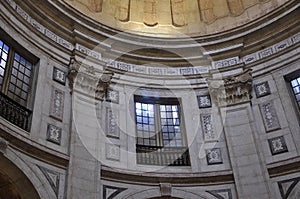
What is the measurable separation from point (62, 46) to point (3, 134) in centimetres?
450

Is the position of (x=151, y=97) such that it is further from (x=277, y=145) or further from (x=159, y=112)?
(x=277, y=145)

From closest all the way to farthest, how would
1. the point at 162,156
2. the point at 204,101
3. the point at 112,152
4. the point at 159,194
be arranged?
the point at 159,194, the point at 112,152, the point at 162,156, the point at 204,101

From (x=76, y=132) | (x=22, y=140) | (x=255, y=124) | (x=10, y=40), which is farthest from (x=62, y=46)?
(x=255, y=124)

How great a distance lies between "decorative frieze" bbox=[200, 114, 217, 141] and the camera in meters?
13.4

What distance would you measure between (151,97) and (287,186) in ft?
18.0

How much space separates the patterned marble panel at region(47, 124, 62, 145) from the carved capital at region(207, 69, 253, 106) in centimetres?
563

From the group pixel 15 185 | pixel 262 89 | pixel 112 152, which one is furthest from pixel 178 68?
pixel 15 185

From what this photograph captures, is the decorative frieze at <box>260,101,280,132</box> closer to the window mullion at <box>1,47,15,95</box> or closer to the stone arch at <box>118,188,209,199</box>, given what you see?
the stone arch at <box>118,188,209,199</box>

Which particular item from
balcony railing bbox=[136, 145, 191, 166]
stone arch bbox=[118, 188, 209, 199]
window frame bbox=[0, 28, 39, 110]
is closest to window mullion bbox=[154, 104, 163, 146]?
balcony railing bbox=[136, 145, 191, 166]

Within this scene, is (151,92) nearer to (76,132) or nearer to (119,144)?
(119,144)

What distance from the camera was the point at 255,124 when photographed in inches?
517

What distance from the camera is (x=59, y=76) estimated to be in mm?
12656

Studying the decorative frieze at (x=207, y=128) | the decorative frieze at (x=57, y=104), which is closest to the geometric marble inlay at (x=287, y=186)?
the decorative frieze at (x=207, y=128)

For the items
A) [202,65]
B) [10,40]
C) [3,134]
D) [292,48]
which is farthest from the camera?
[202,65]
